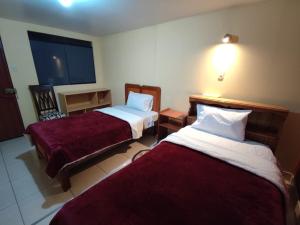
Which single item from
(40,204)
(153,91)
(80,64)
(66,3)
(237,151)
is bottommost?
(40,204)

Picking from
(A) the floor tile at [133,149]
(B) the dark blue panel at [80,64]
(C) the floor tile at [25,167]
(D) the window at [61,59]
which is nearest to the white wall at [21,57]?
(D) the window at [61,59]

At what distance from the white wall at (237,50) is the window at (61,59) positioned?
4.12 feet

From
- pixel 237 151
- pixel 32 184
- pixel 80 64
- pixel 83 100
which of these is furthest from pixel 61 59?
pixel 237 151

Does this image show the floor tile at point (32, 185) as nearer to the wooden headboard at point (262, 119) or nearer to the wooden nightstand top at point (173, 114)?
the wooden nightstand top at point (173, 114)

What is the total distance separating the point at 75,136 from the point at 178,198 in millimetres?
1564

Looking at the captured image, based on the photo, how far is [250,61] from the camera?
1.96 metres

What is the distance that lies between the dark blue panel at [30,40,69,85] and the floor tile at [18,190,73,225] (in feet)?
8.48

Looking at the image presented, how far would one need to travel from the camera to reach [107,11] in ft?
7.25

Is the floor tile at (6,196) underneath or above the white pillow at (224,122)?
underneath

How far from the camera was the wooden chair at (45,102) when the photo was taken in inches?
121

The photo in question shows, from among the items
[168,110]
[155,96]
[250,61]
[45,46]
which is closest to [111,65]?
[45,46]

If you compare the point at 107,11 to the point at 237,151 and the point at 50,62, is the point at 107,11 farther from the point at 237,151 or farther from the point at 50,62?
the point at 237,151

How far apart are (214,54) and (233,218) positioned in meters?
2.12

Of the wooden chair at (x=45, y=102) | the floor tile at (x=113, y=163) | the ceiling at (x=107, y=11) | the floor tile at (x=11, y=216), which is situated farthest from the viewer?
the wooden chair at (x=45, y=102)
